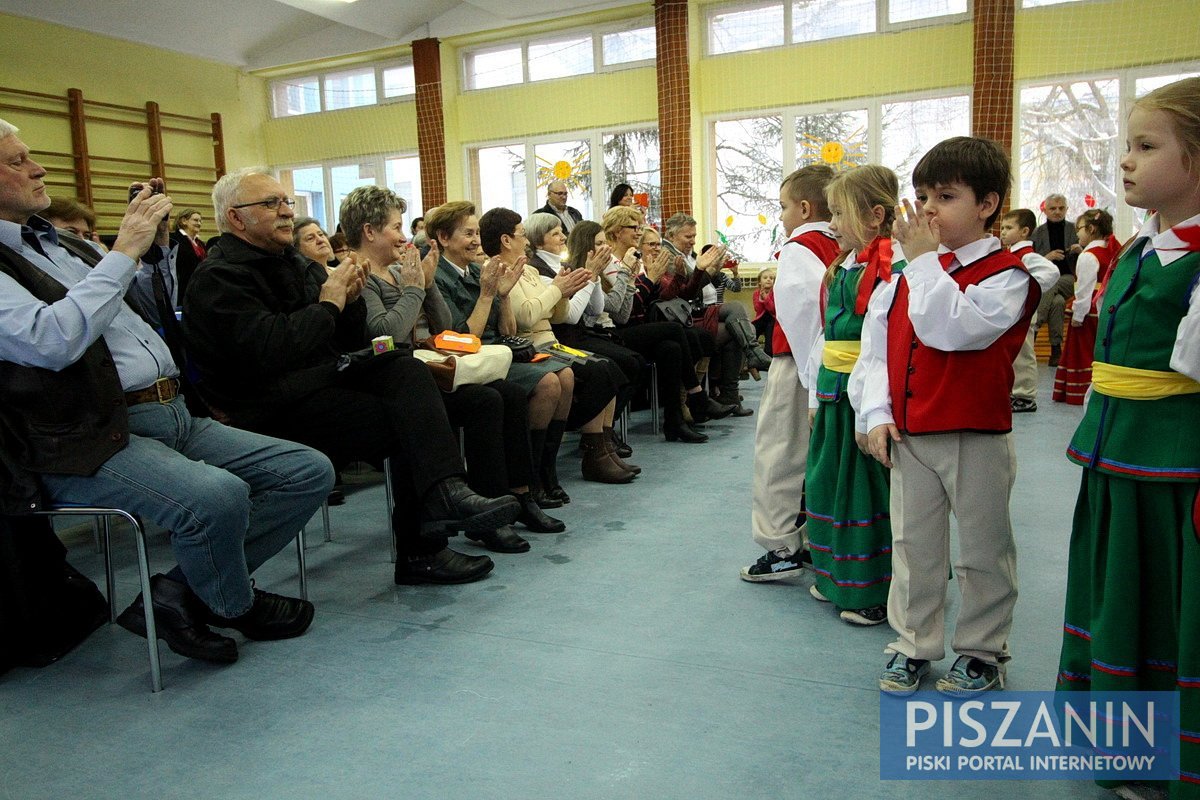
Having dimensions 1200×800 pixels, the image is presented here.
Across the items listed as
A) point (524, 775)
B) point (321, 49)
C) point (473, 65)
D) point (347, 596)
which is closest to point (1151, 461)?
point (524, 775)

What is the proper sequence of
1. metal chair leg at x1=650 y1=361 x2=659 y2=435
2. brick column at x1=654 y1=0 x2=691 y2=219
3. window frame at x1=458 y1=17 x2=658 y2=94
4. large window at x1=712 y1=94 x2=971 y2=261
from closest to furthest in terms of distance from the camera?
metal chair leg at x1=650 y1=361 x2=659 y2=435
large window at x1=712 y1=94 x2=971 y2=261
brick column at x1=654 y1=0 x2=691 y2=219
window frame at x1=458 y1=17 x2=658 y2=94

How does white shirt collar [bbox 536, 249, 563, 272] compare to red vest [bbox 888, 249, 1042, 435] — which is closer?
red vest [bbox 888, 249, 1042, 435]

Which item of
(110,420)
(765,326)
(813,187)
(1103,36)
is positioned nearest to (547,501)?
(813,187)

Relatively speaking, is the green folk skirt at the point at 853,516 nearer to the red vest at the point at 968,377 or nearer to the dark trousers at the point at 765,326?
the red vest at the point at 968,377

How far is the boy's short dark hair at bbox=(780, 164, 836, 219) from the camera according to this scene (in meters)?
2.59

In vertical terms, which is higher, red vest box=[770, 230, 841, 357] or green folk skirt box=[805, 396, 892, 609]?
red vest box=[770, 230, 841, 357]

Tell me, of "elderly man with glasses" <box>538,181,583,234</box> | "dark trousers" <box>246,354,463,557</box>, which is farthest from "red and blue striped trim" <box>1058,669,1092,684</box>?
"elderly man with glasses" <box>538,181,583,234</box>

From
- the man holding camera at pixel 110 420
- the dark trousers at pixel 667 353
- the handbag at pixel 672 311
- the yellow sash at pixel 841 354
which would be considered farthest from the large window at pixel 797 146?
the man holding camera at pixel 110 420

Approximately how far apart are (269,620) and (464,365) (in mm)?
1064

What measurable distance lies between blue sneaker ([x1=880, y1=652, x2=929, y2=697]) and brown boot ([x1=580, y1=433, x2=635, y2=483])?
2.06 meters

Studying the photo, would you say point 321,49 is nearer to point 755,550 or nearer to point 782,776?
point 755,550

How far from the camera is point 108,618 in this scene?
2.51 meters

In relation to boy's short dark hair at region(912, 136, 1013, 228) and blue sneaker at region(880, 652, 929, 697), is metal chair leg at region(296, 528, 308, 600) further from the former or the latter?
boy's short dark hair at region(912, 136, 1013, 228)

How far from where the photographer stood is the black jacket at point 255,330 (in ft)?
8.16
